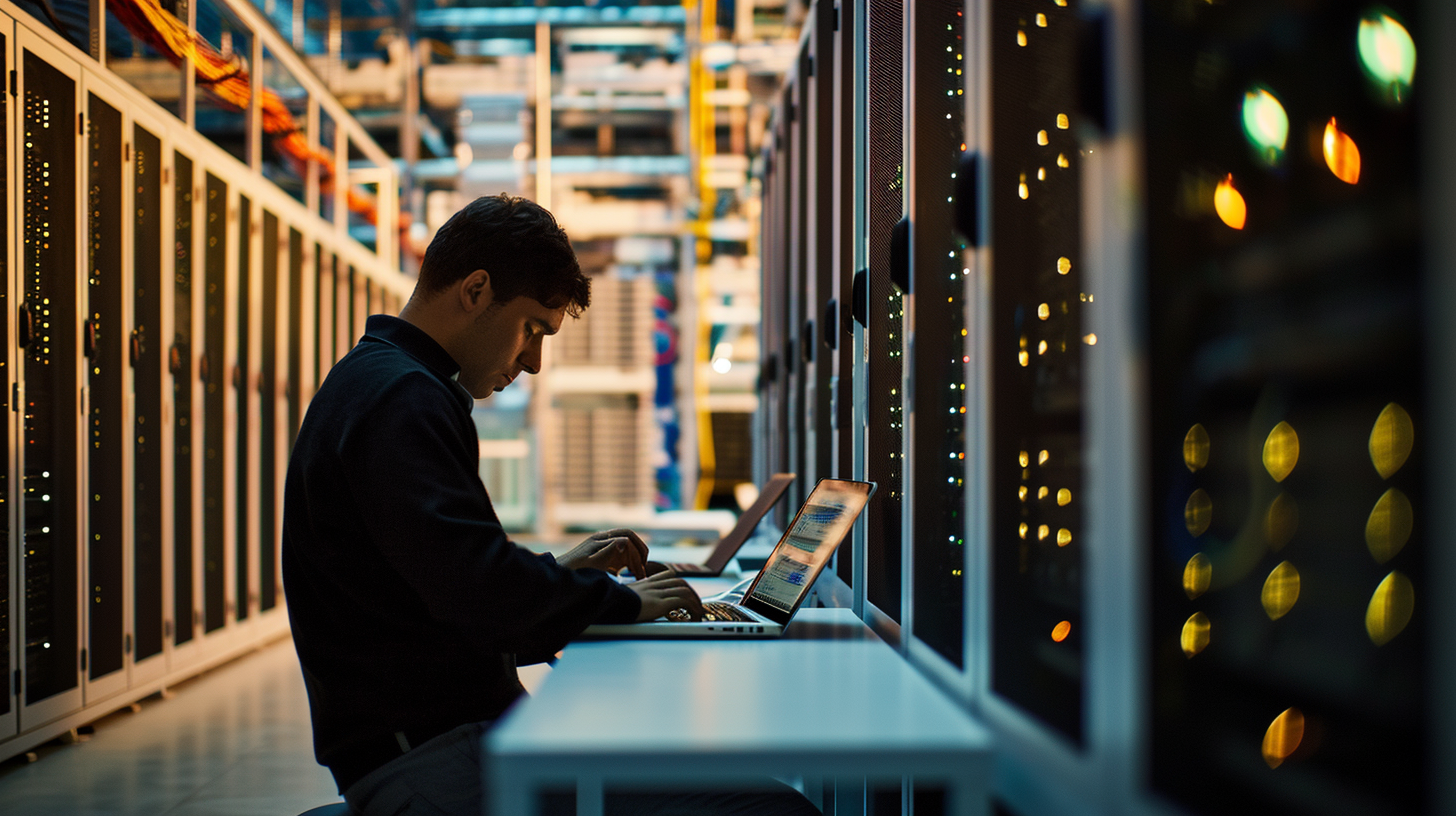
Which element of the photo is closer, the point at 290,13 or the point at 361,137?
the point at 361,137

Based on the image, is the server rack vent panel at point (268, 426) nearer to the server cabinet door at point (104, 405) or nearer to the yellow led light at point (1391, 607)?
the server cabinet door at point (104, 405)

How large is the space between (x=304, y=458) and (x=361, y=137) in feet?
16.8

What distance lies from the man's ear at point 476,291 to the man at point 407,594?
129mm

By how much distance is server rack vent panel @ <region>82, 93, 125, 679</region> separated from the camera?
2844mm

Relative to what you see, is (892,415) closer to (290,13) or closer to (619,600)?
(619,600)

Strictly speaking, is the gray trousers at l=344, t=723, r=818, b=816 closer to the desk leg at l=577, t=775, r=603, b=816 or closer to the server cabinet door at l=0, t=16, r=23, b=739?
the desk leg at l=577, t=775, r=603, b=816

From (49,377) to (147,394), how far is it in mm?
554

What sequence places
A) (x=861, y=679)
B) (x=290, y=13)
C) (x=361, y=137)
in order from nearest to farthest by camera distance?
1. (x=861, y=679)
2. (x=361, y=137)
3. (x=290, y=13)

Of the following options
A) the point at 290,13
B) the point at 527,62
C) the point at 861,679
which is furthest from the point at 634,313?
the point at 861,679

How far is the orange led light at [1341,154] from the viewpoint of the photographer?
768mm

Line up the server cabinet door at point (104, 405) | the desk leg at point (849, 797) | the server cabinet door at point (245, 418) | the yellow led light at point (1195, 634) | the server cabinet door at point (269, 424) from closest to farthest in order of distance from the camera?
the yellow led light at point (1195, 634), the desk leg at point (849, 797), the server cabinet door at point (104, 405), the server cabinet door at point (245, 418), the server cabinet door at point (269, 424)

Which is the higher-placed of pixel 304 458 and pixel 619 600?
pixel 304 458

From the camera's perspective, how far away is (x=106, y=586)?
2926mm

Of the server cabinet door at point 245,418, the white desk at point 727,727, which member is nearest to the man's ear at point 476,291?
the white desk at point 727,727
